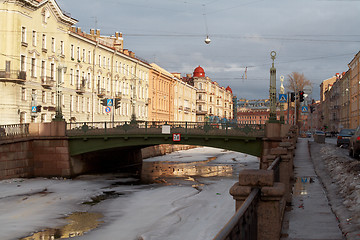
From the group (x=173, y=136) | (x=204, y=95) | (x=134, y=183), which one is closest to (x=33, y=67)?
(x=134, y=183)

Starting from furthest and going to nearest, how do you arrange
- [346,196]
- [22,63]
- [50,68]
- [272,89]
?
[50,68]
[22,63]
[272,89]
[346,196]

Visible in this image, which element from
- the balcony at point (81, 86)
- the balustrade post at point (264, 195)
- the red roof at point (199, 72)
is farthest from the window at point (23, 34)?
the red roof at point (199, 72)

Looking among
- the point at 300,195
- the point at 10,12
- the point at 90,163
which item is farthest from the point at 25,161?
the point at 300,195

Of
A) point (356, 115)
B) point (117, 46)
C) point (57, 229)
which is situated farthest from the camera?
point (356, 115)

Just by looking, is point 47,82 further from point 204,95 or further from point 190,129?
point 204,95

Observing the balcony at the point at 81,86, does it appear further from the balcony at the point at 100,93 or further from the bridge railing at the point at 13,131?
the bridge railing at the point at 13,131

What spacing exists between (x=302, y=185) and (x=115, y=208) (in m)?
11.0

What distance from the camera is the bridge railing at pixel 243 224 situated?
3905 millimetres

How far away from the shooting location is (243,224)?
474cm

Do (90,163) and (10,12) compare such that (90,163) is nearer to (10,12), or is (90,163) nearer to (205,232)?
(10,12)

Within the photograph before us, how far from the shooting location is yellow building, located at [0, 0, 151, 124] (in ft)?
130

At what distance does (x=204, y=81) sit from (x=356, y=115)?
46.1 m

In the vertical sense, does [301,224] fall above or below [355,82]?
below

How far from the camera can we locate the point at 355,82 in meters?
76.9
